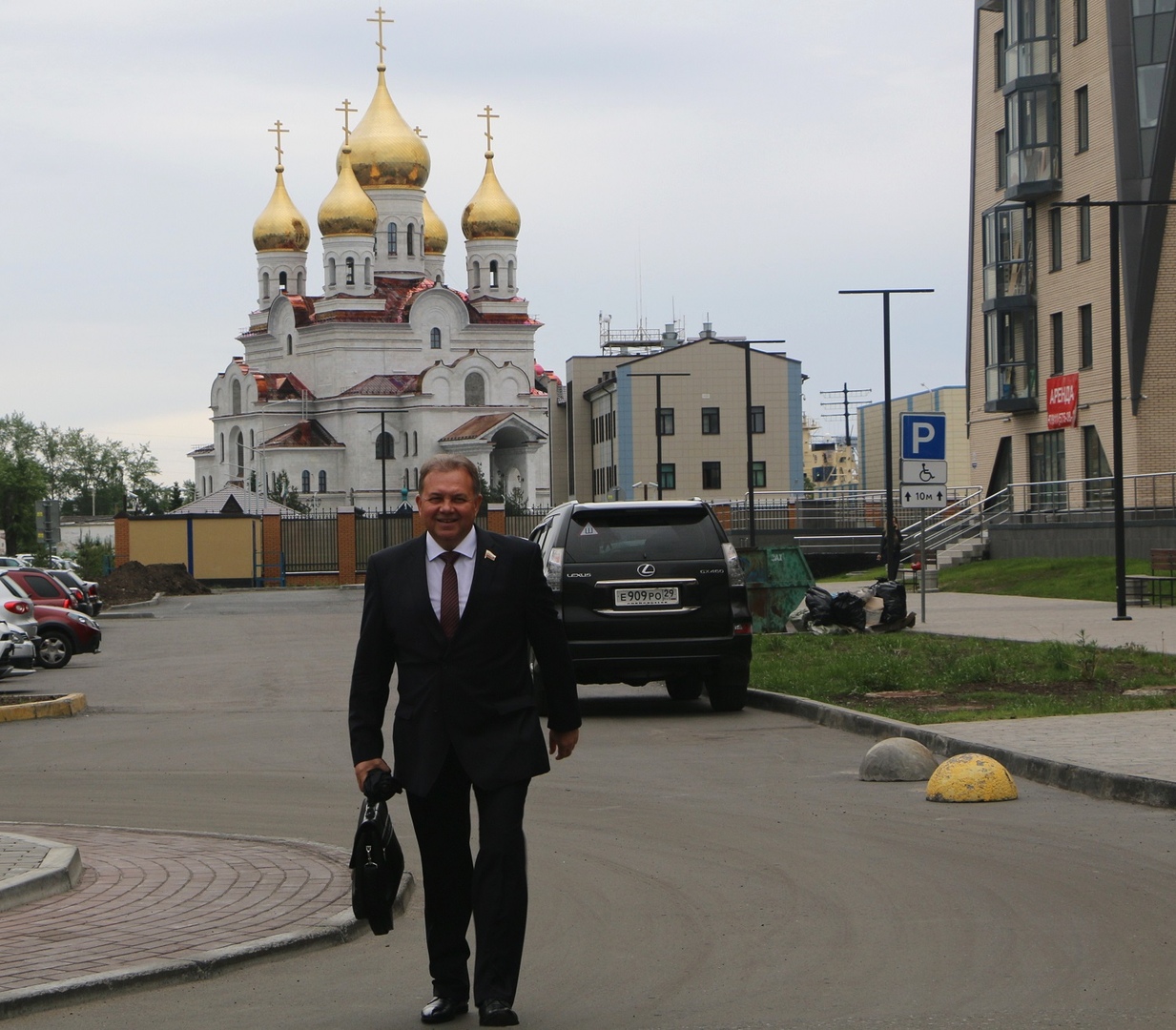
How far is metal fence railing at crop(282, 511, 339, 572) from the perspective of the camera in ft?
225

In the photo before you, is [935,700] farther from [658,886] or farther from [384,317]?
[384,317]

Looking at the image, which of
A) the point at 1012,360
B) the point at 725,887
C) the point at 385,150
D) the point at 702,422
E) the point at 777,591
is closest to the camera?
the point at 725,887

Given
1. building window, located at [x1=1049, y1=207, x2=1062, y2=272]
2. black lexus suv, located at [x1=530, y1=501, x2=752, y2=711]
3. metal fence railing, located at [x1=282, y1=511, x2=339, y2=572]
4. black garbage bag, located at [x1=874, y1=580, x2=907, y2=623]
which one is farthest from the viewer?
metal fence railing, located at [x1=282, y1=511, x2=339, y2=572]

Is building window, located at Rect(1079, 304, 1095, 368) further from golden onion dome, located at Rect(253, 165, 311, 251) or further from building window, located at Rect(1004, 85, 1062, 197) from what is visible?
golden onion dome, located at Rect(253, 165, 311, 251)

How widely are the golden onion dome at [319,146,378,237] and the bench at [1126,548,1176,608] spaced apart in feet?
264

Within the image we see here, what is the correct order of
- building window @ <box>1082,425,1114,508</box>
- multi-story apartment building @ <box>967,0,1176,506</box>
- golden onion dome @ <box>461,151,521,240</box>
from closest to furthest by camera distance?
building window @ <box>1082,425,1114,508</box> → multi-story apartment building @ <box>967,0,1176,506</box> → golden onion dome @ <box>461,151,521,240</box>

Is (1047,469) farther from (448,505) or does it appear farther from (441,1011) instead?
(441,1011)

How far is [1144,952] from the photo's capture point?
6.23m

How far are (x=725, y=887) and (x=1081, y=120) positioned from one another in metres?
44.4

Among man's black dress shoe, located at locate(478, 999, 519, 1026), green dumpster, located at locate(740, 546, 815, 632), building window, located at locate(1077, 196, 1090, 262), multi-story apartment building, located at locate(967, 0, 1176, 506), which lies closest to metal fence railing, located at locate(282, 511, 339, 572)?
multi-story apartment building, located at locate(967, 0, 1176, 506)

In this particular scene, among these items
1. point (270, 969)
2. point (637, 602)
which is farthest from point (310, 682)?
point (270, 969)

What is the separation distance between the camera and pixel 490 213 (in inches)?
4405

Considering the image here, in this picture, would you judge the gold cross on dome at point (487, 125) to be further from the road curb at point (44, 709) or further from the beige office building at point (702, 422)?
the road curb at point (44, 709)

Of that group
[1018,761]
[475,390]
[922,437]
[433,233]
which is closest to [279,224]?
[433,233]
